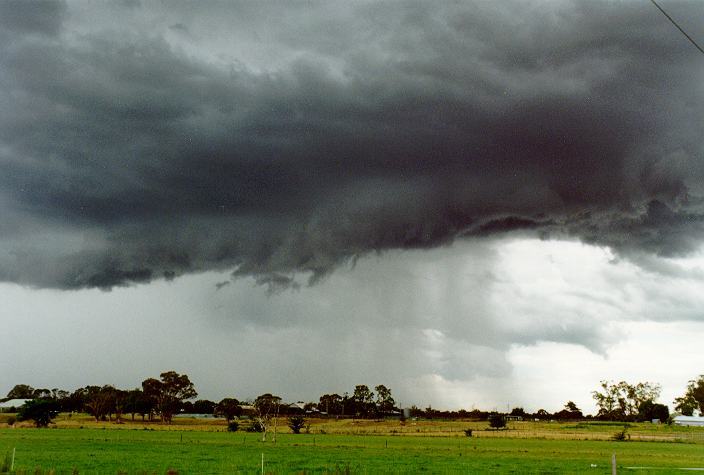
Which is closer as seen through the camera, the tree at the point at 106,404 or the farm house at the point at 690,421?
the tree at the point at 106,404

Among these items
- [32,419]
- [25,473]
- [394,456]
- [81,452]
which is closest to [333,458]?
[394,456]

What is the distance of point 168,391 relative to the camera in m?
181

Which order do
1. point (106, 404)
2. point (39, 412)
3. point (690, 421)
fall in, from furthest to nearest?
point (690, 421) → point (106, 404) → point (39, 412)

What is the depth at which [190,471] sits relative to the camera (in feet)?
133

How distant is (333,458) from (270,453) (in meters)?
8.85

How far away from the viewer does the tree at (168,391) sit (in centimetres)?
17362

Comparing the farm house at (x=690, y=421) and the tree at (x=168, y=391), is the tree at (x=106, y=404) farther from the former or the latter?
the farm house at (x=690, y=421)

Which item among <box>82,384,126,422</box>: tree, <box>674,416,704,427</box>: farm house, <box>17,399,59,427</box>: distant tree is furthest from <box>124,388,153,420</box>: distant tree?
<box>674,416,704,427</box>: farm house

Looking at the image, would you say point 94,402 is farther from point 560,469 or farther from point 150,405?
point 560,469

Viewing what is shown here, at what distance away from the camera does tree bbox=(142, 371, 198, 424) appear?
174 metres

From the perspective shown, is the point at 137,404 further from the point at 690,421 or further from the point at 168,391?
the point at 690,421

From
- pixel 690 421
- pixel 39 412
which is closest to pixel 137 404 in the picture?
pixel 39 412

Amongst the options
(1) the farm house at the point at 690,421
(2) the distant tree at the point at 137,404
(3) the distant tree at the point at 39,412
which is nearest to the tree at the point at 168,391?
(2) the distant tree at the point at 137,404

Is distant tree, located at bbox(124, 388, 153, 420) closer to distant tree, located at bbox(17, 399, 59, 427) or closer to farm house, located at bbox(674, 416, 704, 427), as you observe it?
distant tree, located at bbox(17, 399, 59, 427)
